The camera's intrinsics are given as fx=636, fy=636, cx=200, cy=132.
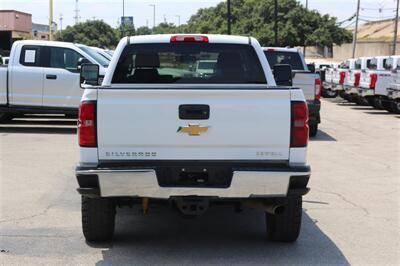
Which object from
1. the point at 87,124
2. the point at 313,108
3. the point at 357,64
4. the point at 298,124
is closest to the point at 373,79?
the point at 357,64

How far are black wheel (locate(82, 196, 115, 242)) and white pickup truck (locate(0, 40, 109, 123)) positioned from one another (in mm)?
8831

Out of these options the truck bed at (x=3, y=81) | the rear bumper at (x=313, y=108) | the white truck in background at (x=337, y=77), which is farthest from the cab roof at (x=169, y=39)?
the white truck in background at (x=337, y=77)

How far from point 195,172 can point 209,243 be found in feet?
3.52

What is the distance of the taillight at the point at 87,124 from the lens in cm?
496

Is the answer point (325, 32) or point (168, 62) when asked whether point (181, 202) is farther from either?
point (325, 32)

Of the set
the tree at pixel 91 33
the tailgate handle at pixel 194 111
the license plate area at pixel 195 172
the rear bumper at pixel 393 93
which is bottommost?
the rear bumper at pixel 393 93

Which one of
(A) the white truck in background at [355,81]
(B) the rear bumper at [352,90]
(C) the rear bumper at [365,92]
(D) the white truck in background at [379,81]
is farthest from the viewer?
(B) the rear bumper at [352,90]

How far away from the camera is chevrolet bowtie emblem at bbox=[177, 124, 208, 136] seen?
5.01 meters

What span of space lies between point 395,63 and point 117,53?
53.9 feet

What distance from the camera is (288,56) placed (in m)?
15.1

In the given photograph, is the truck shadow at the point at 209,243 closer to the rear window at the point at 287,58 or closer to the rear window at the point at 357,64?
the rear window at the point at 287,58

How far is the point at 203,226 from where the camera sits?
21.2 ft

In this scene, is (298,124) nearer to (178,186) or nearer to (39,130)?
(178,186)

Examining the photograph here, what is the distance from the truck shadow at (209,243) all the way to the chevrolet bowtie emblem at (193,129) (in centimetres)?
110
